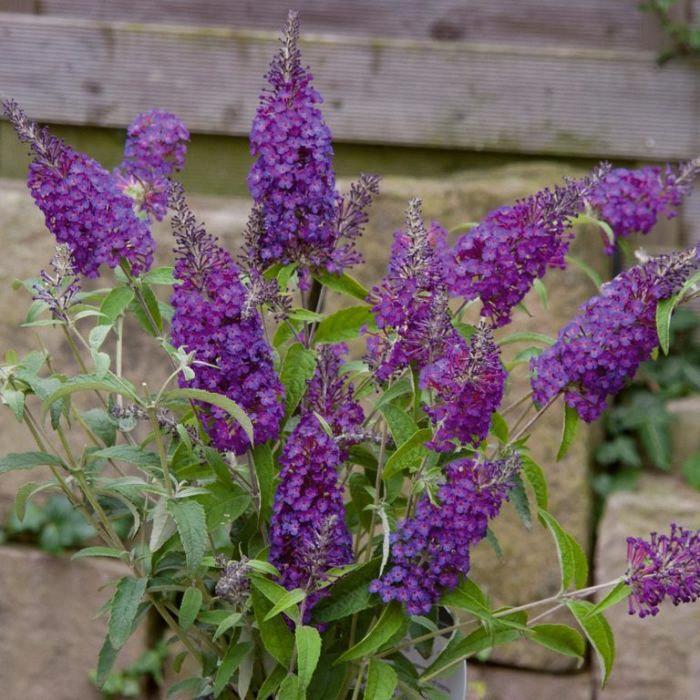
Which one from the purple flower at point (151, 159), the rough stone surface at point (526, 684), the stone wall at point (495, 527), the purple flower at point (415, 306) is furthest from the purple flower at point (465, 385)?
the rough stone surface at point (526, 684)

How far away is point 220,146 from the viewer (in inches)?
84.0

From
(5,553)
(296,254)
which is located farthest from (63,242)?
(5,553)

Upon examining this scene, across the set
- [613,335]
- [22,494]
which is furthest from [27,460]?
[613,335]

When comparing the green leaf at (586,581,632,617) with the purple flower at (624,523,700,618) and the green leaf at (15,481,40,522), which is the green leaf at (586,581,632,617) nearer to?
the purple flower at (624,523,700,618)

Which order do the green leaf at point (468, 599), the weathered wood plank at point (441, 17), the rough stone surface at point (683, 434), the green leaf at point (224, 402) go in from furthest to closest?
the weathered wood plank at point (441, 17) < the rough stone surface at point (683, 434) < the green leaf at point (468, 599) < the green leaf at point (224, 402)

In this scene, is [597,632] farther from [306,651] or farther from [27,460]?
[27,460]

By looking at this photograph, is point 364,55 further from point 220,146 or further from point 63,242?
point 63,242

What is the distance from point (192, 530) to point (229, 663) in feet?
0.54

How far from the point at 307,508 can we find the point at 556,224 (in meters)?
0.29

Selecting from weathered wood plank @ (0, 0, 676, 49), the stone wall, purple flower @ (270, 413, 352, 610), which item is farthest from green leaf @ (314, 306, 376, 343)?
weathered wood plank @ (0, 0, 676, 49)

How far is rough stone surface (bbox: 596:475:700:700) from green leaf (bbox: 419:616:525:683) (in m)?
0.96

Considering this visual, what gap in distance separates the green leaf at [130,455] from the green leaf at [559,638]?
0.35 meters

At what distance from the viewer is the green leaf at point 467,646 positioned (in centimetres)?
88

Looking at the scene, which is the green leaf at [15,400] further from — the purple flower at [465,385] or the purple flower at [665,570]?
the purple flower at [665,570]
